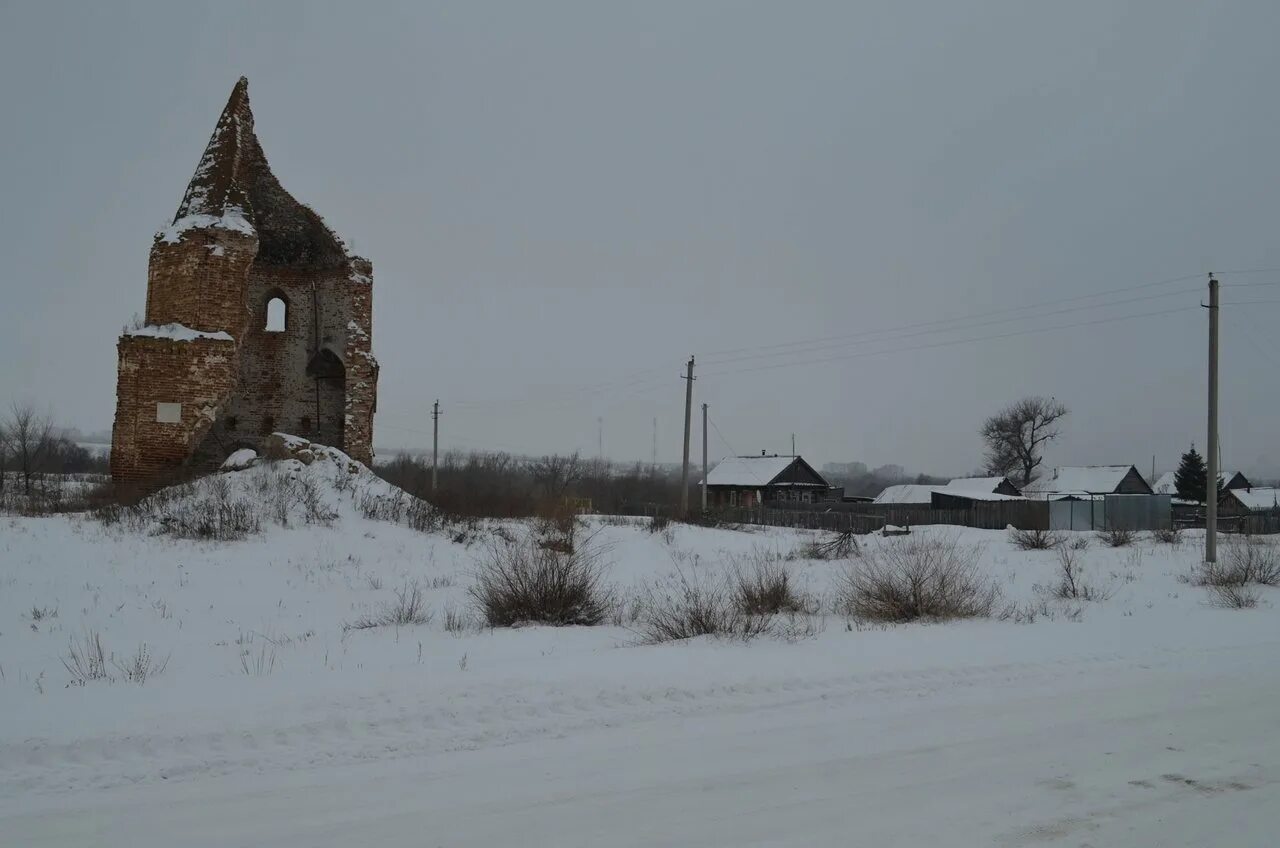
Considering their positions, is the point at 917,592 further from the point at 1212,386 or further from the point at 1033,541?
the point at 1033,541

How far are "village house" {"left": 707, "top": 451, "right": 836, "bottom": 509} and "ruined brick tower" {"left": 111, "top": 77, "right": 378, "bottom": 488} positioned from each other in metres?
31.1

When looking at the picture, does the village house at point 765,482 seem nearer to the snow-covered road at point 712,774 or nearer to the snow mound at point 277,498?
the snow mound at point 277,498

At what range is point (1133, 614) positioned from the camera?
33.4 ft

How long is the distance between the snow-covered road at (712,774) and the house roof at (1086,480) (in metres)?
54.7

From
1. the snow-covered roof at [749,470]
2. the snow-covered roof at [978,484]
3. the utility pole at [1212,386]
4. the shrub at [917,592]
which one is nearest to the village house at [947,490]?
the snow-covered roof at [978,484]

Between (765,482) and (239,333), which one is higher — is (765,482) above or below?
below

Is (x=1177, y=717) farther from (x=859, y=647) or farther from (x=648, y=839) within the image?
(x=648, y=839)

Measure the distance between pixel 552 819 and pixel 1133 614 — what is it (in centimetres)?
892

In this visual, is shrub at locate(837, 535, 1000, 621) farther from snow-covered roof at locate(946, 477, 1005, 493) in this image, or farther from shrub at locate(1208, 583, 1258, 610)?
snow-covered roof at locate(946, 477, 1005, 493)

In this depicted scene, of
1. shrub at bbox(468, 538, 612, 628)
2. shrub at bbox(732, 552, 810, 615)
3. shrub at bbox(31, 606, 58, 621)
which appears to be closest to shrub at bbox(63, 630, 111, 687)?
shrub at bbox(31, 606, 58, 621)

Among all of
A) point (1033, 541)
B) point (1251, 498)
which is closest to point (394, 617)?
point (1033, 541)

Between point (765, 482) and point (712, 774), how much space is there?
45.2 metres

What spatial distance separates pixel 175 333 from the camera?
17.2 m

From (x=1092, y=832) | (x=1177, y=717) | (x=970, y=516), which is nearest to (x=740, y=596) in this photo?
(x=1177, y=717)
